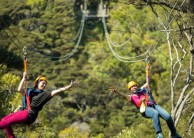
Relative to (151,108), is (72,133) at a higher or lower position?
lower

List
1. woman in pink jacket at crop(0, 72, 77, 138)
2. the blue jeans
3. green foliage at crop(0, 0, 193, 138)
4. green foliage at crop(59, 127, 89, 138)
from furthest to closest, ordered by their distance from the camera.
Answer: green foliage at crop(0, 0, 193, 138), green foliage at crop(59, 127, 89, 138), the blue jeans, woman in pink jacket at crop(0, 72, 77, 138)

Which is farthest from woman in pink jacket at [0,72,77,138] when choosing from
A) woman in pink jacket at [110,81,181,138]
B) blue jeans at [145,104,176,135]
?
blue jeans at [145,104,176,135]

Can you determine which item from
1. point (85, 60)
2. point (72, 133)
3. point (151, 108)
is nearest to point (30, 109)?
point (151, 108)

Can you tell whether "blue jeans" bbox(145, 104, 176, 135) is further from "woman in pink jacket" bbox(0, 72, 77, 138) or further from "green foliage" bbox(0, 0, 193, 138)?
"green foliage" bbox(0, 0, 193, 138)

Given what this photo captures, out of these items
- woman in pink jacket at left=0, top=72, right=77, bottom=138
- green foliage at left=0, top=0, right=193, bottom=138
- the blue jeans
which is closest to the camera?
woman in pink jacket at left=0, top=72, right=77, bottom=138

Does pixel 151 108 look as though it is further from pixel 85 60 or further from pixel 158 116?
pixel 85 60

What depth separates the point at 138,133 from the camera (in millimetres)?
35000

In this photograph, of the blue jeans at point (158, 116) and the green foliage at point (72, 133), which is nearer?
the blue jeans at point (158, 116)

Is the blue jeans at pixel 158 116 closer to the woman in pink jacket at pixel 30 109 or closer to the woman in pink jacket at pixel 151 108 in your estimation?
the woman in pink jacket at pixel 151 108

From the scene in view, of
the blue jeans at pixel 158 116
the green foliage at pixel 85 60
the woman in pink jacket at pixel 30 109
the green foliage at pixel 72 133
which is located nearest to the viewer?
the woman in pink jacket at pixel 30 109

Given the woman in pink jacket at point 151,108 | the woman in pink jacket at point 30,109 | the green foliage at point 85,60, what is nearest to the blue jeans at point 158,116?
the woman in pink jacket at point 151,108

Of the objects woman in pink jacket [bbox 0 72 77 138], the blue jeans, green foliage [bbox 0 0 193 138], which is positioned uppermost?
woman in pink jacket [bbox 0 72 77 138]

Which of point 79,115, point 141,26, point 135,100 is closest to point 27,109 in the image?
point 135,100

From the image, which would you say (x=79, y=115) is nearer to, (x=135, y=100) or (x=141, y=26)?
→ (x=141, y=26)
